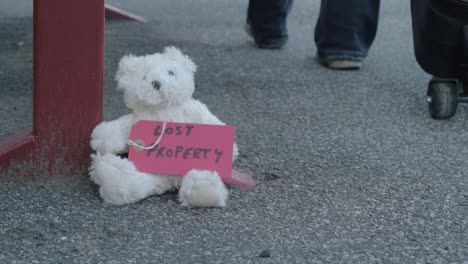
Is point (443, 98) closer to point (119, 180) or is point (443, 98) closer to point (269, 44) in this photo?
point (119, 180)

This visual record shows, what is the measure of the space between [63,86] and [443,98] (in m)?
1.14

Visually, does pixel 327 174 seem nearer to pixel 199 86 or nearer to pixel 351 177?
pixel 351 177

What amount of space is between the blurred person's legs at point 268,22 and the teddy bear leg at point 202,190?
1885mm

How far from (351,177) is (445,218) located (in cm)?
29

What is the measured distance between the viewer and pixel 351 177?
1792 millimetres

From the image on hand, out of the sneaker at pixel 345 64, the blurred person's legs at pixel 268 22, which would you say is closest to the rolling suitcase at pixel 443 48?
the sneaker at pixel 345 64

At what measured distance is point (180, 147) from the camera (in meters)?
1.63

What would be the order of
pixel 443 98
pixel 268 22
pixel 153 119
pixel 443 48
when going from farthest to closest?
pixel 268 22 < pixel 443 98 < pixel 443 48 < pixel 153 119

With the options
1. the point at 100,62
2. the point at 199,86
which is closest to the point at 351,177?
the point at 100,62

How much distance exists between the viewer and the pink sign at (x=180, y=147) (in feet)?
5.29

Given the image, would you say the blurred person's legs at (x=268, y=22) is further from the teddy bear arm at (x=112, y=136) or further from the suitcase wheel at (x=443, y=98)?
the teddy bear arm at (x=112, y=136)

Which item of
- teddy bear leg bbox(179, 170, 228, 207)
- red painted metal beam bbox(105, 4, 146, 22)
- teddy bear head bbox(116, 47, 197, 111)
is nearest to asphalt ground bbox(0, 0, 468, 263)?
teddy bear leg bbox(179, 170, 228, 207)

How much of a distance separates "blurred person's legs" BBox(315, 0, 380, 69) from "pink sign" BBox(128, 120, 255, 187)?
55.5 inches

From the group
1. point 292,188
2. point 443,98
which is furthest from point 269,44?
point 292,188
